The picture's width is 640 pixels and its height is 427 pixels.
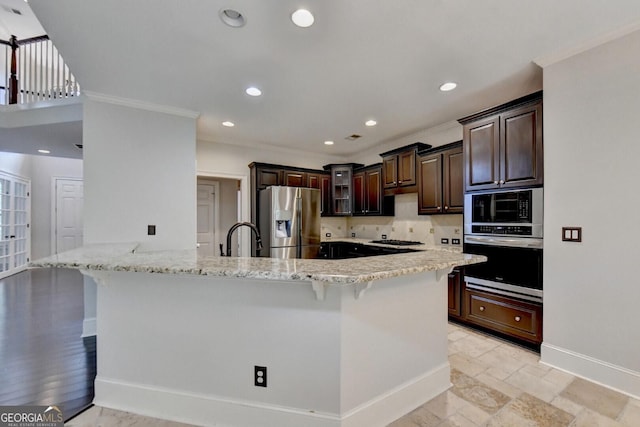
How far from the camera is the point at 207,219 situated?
579 cm

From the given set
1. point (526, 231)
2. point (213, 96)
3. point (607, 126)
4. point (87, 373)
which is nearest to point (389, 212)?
point (526, 231)

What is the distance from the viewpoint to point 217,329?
1.62m

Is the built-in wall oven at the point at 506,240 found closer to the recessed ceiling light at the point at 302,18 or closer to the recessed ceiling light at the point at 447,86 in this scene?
the recessed ceiling light at the point at 447,86

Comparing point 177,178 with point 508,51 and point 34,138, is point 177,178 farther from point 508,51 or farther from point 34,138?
point 508,51

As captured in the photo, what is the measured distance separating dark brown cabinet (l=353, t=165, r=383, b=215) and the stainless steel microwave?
177 cm

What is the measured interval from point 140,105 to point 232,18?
1.82m

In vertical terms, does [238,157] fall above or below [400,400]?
above

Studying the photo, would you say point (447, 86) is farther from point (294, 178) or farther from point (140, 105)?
point (140, 105)

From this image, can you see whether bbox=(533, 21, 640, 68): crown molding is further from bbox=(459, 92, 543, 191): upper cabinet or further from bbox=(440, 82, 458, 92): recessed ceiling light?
bbox=(440, 82, 458, 92): recessed ceiling light

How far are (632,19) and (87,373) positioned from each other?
464cm

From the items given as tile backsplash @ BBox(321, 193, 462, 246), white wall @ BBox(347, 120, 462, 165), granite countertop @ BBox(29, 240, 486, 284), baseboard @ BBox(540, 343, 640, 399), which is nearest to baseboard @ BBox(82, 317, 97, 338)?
granite countertop @ BBox(29, 240, 486, 284)

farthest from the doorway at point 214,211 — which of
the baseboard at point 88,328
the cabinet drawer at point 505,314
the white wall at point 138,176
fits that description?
the cabinet drawer at point 505,314

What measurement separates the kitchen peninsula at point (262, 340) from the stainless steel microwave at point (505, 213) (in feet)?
3.38

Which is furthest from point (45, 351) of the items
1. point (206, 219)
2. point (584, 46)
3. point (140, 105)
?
point (584, 46)
